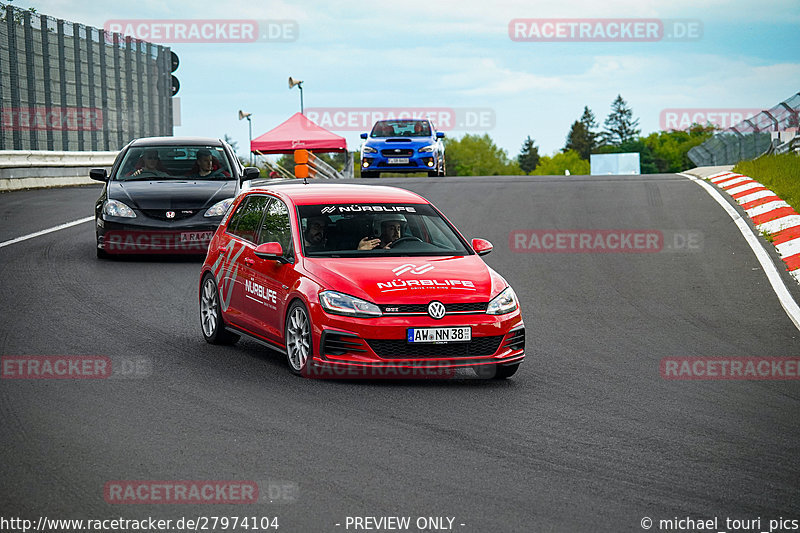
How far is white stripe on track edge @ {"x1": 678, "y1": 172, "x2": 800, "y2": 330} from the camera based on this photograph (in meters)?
11.8

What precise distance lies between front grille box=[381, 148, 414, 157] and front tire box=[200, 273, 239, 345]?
Answer: 1969cm

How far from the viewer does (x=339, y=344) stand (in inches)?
328

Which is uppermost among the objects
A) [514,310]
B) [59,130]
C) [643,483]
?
[59,130]

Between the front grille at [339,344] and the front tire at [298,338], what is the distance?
14cm

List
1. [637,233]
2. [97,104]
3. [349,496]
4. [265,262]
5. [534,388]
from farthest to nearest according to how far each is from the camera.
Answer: [97,104], [637,233], [265,262], [534,388], [349,496]

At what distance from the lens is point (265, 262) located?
9430mm

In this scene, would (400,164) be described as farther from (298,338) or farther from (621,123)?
(621,123)

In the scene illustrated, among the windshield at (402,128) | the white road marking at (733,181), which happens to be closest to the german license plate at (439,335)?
the white road marking at (733,181)

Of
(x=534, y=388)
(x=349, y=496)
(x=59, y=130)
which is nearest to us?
(x=349, y=496)

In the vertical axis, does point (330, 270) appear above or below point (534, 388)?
above

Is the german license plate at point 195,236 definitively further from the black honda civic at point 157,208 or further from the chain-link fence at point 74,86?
the chain-link fence at point 74,86

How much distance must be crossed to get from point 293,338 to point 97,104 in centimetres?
2349

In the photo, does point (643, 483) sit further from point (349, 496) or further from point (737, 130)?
point (737, 130)

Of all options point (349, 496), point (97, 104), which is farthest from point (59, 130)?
point (349, 496)
